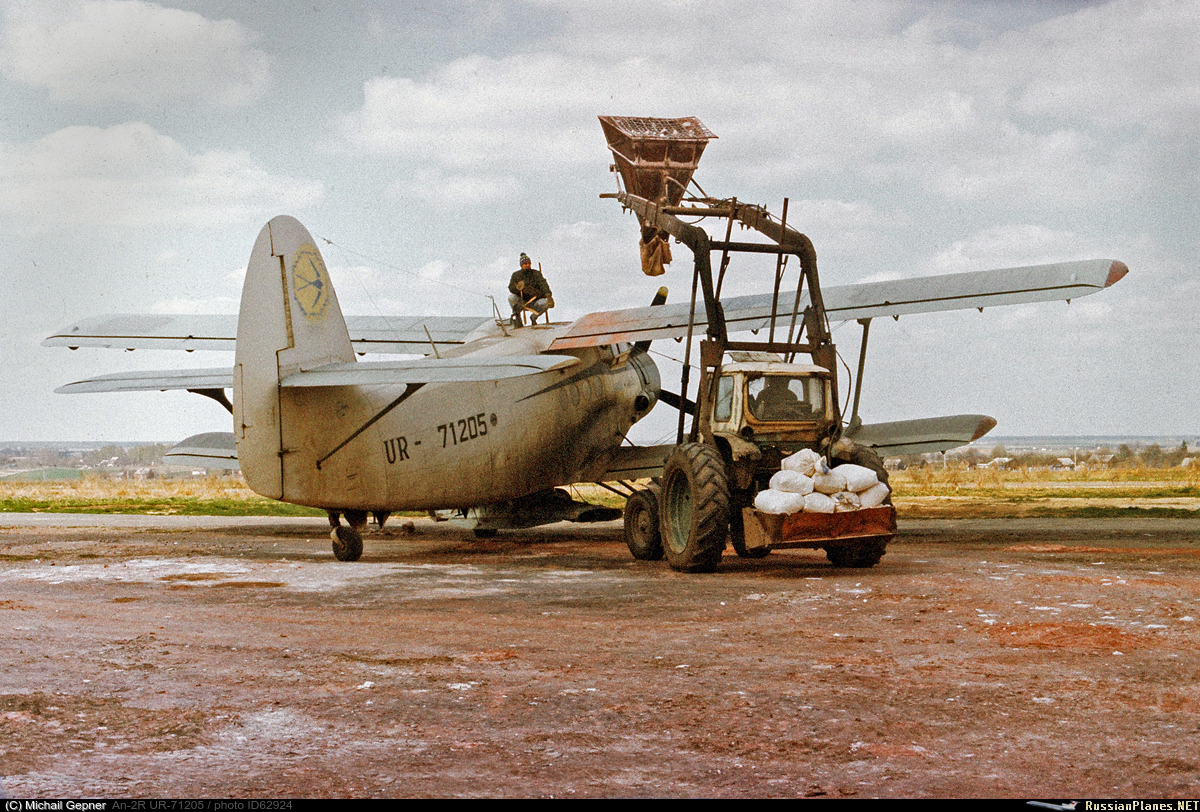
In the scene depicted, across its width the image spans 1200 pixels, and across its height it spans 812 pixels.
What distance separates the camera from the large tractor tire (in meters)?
10.6

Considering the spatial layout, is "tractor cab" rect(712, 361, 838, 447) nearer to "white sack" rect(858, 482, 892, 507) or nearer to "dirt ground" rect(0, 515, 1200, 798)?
"white sack" rect(858, 482, 892, 507)

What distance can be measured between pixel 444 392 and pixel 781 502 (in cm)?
486

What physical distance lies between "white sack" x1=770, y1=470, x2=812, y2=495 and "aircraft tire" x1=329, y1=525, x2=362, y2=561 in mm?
5495

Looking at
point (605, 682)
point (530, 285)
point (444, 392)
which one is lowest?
point (605, 682)

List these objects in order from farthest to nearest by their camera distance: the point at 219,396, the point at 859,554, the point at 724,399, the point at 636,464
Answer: the point at 636,464
the point at 219,396
the point at 724,399
the point at 859,554

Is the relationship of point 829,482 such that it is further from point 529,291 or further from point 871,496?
point 529,291

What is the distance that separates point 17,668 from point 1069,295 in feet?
37.7

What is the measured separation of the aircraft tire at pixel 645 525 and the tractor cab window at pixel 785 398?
1.93 meters

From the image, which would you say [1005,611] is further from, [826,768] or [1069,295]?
[1069,295]

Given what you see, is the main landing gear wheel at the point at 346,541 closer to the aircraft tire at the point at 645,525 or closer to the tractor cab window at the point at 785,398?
the aircraft tire at the point at 645,525

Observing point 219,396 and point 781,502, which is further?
point 219,396

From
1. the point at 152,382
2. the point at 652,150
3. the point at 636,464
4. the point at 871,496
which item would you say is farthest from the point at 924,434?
the point at 652,150

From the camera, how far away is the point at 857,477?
34.4 ft
